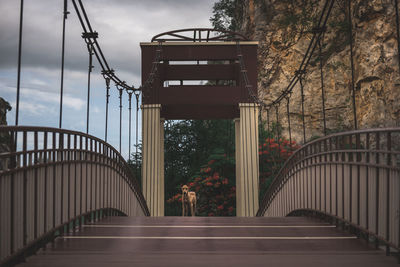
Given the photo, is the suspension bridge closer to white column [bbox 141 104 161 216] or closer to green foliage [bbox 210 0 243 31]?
white column [bbox 141 104 161 216]

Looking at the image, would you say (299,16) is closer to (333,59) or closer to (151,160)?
(333,59)

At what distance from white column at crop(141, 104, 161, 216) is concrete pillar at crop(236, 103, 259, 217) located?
103 inches

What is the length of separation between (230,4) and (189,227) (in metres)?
26.2

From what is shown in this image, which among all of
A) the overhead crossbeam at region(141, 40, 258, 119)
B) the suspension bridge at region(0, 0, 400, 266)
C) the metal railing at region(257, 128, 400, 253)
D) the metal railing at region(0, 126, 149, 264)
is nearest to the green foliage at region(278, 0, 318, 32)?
the overhead crossbeam at region(141, 40, 258, 119)

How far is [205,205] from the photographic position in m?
18.8

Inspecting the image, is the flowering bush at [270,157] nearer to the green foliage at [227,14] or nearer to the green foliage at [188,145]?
the green foliage at [188,145]

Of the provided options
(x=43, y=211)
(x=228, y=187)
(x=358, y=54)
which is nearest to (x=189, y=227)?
(x=43, y=211)

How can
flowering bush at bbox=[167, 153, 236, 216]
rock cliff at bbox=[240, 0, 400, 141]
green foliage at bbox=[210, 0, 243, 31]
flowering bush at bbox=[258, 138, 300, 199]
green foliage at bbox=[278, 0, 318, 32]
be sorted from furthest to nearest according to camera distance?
green foliage at bbox=[210, 0, 243, 31] < green foliage at bbox=[278, 0, 318, 32] < flowering bush at bbox=[167, 153, 236, 216] < rock cliff at bbox=[240, 0, 400, 141] < flowering bush at bbox=[258, 138, 300, 199]

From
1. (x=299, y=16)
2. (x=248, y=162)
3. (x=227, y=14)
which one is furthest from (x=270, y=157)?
(x=227, y=14)

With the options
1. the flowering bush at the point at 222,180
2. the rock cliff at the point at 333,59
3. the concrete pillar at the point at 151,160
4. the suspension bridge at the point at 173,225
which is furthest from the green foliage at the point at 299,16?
the suspension bridge at the point at 173,225

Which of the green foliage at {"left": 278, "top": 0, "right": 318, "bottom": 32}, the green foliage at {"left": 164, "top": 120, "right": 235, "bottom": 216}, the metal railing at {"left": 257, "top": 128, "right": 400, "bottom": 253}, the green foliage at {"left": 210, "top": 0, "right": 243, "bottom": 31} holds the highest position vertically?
the green foliage at {"left": 210, "top": 0, "right": 243, "bottom": 31}

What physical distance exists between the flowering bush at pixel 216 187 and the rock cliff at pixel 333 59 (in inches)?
173

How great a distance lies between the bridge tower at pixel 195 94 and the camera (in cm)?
1318

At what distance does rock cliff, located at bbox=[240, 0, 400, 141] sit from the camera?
1633cm
